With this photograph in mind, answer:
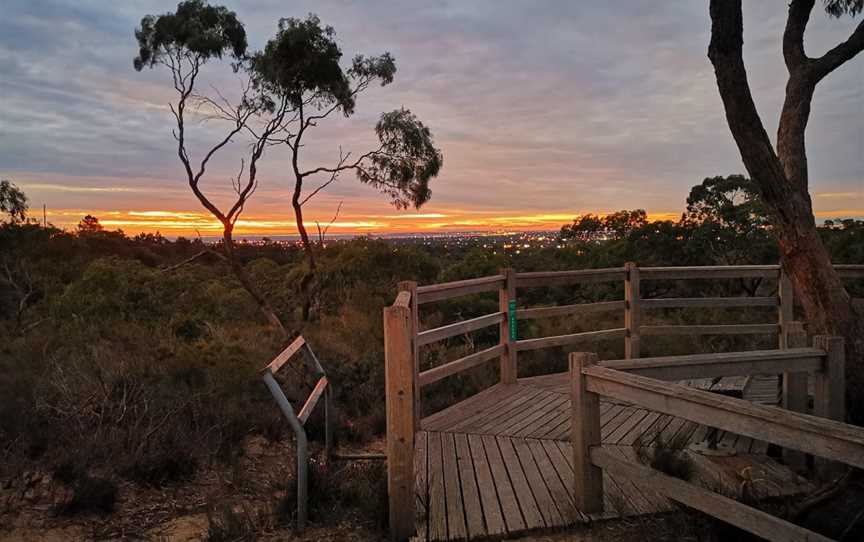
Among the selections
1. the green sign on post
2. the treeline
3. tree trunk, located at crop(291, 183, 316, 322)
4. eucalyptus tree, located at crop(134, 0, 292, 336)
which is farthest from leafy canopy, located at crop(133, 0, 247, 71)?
the green sign on post

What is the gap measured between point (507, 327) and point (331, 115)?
924 cm

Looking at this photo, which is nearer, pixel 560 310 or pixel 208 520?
pixel 208 520

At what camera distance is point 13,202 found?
1667 centimetres

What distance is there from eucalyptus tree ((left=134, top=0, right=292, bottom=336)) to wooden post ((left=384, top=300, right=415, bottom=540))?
9495 millimetres

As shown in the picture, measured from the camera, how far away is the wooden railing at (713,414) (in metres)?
2.48

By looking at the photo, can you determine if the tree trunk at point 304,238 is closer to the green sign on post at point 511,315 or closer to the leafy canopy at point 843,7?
the green sign on post at point 511,315

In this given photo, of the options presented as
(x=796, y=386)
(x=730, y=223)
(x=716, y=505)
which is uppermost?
(x=730, y=223)

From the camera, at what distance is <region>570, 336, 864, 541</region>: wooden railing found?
2480mm

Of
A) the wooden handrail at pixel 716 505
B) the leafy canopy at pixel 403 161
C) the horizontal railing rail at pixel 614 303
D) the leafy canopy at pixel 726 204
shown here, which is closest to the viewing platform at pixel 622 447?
the wooden handrail at pixel 716 505

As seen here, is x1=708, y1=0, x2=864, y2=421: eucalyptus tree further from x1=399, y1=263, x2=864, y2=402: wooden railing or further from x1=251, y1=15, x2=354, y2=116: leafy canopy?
x1=251, y1=15, x2=354, y2=116: leafy canopy

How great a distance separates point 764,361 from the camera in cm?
366

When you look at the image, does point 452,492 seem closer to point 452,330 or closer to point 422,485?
point 422,485

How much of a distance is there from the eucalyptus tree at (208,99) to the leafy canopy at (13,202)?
6721mm

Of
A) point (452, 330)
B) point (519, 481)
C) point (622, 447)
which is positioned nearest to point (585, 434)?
point (519, 481)
